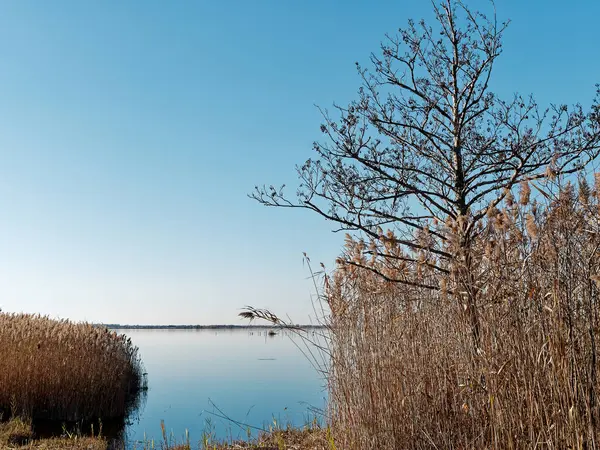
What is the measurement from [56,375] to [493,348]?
859 centimetres

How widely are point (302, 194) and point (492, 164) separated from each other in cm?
207

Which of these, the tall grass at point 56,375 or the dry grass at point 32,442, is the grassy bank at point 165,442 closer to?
the dry grass at point 32,442

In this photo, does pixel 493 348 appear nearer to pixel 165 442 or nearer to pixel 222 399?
pixel 165 442

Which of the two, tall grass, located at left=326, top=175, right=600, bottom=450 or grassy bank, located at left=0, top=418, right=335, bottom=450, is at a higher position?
tall grass, located at left=326, top=175, right=600, bottom=450

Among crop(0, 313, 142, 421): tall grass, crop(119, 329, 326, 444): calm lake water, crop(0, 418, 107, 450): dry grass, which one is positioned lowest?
crop(119, 329, 326, 444): calm lake water

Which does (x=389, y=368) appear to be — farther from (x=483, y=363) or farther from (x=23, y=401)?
(x=23, y=401)

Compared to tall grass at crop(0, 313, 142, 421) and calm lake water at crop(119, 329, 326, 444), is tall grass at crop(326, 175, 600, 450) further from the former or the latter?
tall grass at crop(0, 313, 142, 421)

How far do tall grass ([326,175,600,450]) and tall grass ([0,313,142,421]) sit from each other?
678 cm

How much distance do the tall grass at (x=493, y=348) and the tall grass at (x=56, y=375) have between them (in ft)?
22.2

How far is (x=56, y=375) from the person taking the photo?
32.1ft

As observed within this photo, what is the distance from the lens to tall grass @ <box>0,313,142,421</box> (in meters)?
9.48

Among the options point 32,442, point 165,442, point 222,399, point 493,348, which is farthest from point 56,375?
point 493,348

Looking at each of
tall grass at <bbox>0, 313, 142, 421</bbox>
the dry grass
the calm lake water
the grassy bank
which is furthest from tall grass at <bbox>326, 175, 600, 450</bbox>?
tall grass at <bbox>0, 313, 142, 421</bbox>

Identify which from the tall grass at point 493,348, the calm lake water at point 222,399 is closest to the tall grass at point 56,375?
the calm lake water at point 222,399
